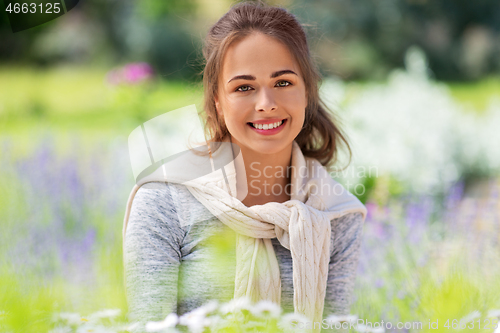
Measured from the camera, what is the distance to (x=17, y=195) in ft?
7.95

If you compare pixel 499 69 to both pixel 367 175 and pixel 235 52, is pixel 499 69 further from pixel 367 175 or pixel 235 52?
pixel 235 52

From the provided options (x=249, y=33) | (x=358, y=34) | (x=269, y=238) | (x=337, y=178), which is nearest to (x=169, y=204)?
(x=269, y=238)

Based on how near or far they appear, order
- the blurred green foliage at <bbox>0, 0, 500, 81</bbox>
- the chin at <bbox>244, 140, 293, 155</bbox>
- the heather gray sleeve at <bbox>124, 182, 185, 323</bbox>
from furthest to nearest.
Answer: the blurred green foliage at <bbox>0, 0, 500, 81</bbox>, the chin at <bbox>244, 140, 293, 155</bbox>, the heather gray sleeve at <bbox>124, 182, 185, 323</bbox>

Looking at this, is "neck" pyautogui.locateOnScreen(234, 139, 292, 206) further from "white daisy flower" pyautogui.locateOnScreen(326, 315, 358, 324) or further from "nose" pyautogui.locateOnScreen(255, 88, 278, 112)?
"white daisy flower" pyautogui.locateOnScreen(326, 315, 358, 324)

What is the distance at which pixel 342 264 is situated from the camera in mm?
1674

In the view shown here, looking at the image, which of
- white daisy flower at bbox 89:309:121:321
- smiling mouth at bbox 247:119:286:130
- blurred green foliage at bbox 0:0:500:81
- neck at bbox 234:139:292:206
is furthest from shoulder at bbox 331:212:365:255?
blurred green foliage at bbox 0:0:500:81

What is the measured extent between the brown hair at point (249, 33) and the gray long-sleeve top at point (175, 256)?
34 cm

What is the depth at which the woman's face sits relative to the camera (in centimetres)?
146

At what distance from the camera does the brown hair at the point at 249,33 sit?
1510 millimetres

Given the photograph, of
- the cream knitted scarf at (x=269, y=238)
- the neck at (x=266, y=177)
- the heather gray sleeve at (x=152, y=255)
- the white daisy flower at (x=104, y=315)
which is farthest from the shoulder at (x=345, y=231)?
the white daisy flower at (x=104, y=315)

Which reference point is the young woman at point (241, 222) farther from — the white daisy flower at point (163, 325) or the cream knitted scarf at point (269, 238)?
the white daisy flower at point (163, 325)

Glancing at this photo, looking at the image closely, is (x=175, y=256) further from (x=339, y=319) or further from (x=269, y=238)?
(x=339, y=319)

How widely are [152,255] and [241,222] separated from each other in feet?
0.99

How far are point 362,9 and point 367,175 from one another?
7240mm
